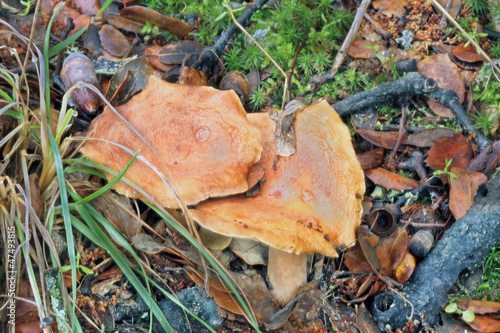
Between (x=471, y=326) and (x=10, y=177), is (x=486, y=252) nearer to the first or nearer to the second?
(x=471, y=326)

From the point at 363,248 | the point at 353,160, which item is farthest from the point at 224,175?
the point at 363,248

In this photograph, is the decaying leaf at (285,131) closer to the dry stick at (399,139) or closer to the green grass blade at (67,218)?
the dry stick at (399,139)

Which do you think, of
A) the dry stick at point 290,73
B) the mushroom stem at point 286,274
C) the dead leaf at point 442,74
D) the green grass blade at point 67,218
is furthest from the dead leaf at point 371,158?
the green grass blade at point 67,218

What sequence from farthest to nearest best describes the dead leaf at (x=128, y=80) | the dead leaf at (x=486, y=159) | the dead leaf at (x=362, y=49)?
the dead leaf at (x=362, y=49) < the dead leaf at (x=128, y=80) < the dead leaf at (x=486, y=159)

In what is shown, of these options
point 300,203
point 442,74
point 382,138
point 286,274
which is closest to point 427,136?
point 382,138

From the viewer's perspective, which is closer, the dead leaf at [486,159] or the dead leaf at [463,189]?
the dead leaf at [463,189]

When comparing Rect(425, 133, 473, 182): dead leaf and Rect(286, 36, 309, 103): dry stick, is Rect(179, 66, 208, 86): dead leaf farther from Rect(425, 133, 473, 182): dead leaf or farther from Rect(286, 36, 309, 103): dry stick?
Rect(425, 133, 473, 182): dead leaf

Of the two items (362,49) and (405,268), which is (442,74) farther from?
(405,268)
